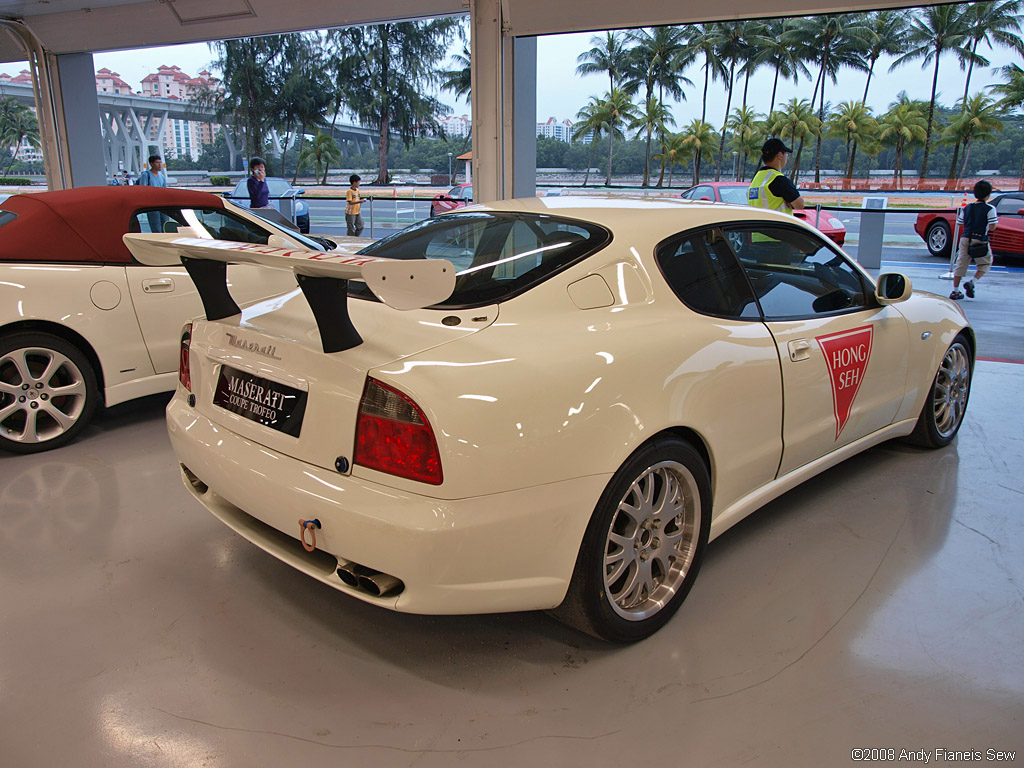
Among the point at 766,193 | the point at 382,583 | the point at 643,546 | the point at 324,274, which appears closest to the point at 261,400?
the point at 324,274

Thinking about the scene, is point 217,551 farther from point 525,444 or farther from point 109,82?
point 109,82

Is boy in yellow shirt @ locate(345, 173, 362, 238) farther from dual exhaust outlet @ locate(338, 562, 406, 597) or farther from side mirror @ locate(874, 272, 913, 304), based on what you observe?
dual exhaust outlet @ locate(338, 562, 406, 597)

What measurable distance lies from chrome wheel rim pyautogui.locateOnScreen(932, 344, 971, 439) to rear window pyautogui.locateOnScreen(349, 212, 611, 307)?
90.4 inches

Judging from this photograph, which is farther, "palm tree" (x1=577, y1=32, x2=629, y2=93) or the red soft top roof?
"palm tree" (x1=577, y1=32, x2=629, y2=93)

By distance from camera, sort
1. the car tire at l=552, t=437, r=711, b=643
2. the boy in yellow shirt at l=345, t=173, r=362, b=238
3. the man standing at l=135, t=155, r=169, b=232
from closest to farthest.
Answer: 1. the car tire at l=552, t=437, r=711, b=643
2. the man standing at l=135, t=155, r=169, b=232
3. the boy in yellow shirt at l=345, t=173, r=362, b=238

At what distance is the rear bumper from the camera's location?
1.67 m

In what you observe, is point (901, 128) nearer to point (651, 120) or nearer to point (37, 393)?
point (651, 120)

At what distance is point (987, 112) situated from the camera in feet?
61.8

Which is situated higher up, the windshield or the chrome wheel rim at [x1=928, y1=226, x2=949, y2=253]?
the windshield

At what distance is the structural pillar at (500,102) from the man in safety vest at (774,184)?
298cm

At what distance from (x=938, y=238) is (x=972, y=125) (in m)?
8.97

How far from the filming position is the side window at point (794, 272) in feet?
8.55

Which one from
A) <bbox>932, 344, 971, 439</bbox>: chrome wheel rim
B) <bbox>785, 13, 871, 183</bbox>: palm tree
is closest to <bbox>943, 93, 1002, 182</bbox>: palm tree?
<bbox>785, 13, 871, 183</bbox>: palm tree

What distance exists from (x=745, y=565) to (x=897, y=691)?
2.34 ft
